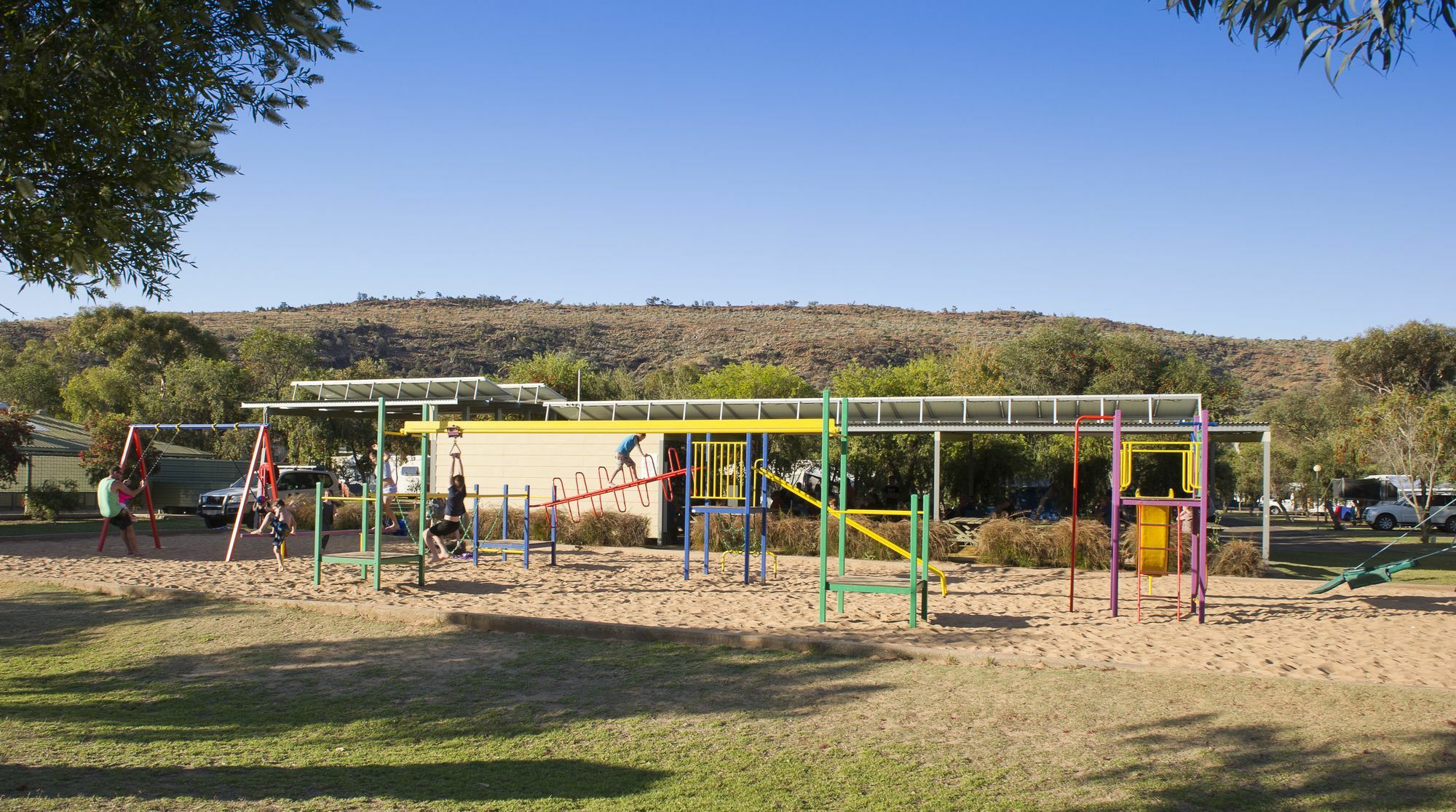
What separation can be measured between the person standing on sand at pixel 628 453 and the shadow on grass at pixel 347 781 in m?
15.4

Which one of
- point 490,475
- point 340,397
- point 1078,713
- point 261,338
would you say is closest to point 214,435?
point 261,338

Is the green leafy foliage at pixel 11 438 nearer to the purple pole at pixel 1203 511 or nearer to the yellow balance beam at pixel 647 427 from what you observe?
the yellow balance beam at pixel 647 427

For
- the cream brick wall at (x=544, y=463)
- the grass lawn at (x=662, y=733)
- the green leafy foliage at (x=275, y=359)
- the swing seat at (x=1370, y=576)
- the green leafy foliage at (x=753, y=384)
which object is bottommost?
the grass lawn at (x=662, y=733)

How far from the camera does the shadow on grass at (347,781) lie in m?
5.06

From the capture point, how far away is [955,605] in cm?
1218

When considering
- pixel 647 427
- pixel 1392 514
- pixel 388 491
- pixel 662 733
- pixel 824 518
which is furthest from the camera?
pixel 1392 514

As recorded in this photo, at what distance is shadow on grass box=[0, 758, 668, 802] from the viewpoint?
5.06 m

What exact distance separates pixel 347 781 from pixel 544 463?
1718 centimetres

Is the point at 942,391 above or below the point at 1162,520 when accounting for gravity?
above

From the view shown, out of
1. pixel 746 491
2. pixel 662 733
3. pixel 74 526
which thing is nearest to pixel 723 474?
pixel 746 491

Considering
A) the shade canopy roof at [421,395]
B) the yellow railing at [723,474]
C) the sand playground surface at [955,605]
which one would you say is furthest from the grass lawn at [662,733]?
the shade canopy roof at [421,395]

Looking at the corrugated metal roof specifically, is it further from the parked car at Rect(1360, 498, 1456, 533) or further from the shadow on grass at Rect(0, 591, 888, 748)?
the parked car at Rect(1360, 498, 1456, 533)

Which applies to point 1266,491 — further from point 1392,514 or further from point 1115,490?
point 1392,514

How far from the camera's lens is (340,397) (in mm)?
25156
